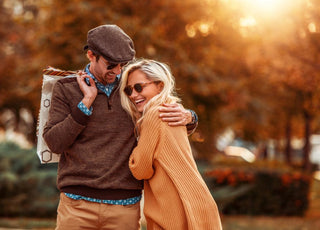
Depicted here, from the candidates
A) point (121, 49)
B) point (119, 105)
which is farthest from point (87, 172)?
point (121, 49)

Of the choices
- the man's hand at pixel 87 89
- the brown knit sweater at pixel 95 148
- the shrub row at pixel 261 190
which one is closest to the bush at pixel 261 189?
the shrub row at pixel 261 190

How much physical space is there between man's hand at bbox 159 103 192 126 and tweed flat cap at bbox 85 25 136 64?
346 mm

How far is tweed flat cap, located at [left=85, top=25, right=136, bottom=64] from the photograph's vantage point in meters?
2.66

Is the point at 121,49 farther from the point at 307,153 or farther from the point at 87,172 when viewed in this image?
the point at 307,153

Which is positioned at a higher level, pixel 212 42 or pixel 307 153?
pixel 212 42

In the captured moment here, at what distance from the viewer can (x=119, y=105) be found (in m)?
2.83

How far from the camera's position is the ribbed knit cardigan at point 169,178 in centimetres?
265

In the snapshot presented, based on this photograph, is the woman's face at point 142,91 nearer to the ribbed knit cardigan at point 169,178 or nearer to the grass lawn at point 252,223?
the ribbed knit cardigan at point 169,178

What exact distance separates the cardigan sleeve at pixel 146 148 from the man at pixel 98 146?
0.07 meters

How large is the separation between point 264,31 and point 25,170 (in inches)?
211

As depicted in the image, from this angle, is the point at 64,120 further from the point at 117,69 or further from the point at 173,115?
the point at 173,115

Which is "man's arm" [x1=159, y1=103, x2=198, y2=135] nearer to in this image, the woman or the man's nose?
the woman

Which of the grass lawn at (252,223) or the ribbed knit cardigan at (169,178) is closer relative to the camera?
the ribbed knit cardigan at (169,178)

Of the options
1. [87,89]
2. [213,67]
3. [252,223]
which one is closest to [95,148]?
[87,89]
